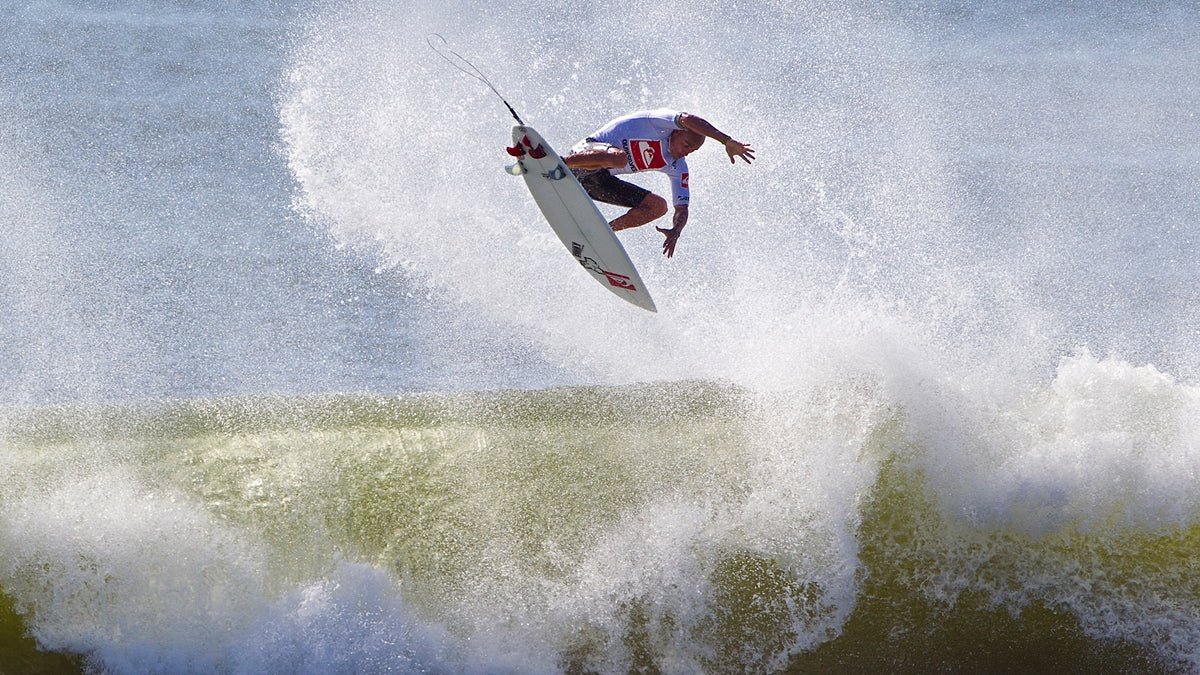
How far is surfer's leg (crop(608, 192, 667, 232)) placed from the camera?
6.57m

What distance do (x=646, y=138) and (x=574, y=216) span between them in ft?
2.02

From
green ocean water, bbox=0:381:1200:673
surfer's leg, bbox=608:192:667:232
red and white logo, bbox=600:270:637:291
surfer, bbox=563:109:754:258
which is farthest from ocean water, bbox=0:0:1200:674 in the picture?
surfer, bbox=563:109:754:258

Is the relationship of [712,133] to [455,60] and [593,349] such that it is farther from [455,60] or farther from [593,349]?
[455,60]

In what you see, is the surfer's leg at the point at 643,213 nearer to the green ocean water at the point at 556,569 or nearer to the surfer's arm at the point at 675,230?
the surfer's arm at the point at 675,230

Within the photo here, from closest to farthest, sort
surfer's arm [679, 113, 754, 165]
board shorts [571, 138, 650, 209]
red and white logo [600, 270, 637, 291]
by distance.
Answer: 1. surfer's arm [679, 113, 754, 165]
2. red and white logo [600, 270, 637, 291]
3. board shorts [571, 138, 650, 209]

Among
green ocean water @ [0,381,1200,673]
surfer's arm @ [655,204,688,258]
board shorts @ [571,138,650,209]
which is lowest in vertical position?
green ocean water @ [0,381,1200,673]

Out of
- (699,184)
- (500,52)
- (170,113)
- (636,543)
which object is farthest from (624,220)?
(170,113)

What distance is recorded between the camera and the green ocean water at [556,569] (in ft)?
18.0

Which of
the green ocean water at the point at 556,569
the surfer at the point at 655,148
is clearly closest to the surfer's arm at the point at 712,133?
the surfer at the point at 655,148

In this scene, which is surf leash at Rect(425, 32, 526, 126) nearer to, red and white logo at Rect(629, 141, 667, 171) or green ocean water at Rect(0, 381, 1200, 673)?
red and white logo at Rect(629, 141, 667, 171)

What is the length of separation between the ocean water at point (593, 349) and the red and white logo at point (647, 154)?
1337 millimetres

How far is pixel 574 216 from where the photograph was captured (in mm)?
6301

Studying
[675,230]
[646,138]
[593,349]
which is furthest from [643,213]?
[593,349]

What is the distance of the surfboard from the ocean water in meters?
0.71
